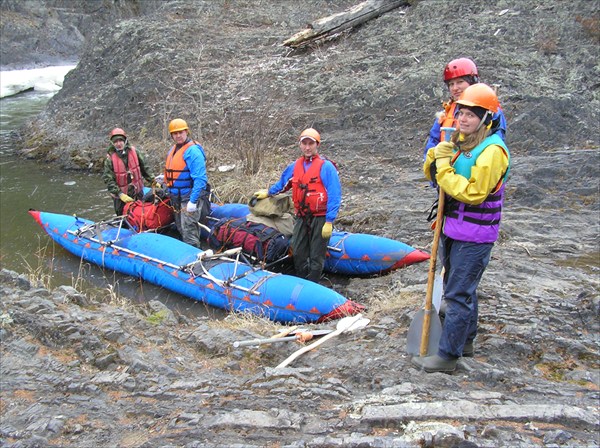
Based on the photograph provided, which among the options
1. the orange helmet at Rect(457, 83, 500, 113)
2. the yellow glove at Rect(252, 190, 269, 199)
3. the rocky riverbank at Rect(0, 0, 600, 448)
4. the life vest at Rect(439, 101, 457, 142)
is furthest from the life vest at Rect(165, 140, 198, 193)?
the orange helmet at Rect(457, 83, 500, 113)

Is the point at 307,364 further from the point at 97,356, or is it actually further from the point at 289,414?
the point at 97,356

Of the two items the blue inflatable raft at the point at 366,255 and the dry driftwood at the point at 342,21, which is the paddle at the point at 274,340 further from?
the dry driftwood at the point at 342,21

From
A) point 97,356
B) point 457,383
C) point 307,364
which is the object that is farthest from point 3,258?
point 457,383

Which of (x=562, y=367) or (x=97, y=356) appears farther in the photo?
(x=97, y=356)

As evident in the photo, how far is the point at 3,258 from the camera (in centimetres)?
791

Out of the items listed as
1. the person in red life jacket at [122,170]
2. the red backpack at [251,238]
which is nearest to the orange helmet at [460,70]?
the red backpack at [251,238]

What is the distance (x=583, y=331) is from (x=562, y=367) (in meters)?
0.52

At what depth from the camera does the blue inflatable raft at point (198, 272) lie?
18.5ft

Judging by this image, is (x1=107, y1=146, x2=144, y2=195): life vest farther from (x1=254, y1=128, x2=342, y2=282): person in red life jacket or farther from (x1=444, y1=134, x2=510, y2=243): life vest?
(x1=444, y1=134, x2=510, y2=243): life vest

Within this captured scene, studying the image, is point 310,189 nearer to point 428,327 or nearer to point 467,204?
point 428,327

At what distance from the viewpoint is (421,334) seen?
11.5 feet

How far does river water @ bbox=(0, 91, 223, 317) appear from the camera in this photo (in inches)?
272

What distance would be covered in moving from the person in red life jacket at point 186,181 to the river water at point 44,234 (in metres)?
0.91

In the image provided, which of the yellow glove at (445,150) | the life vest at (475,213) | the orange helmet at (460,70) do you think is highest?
the orange helmet at (460,70)
